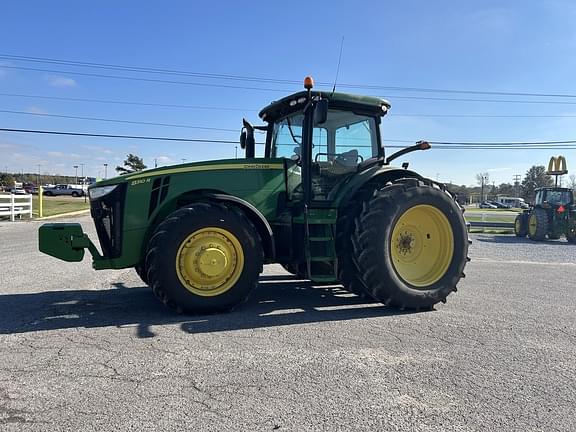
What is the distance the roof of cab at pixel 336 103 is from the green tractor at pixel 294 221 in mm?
18

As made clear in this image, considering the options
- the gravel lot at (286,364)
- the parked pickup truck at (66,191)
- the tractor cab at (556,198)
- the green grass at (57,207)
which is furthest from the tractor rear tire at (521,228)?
the parked pickup truck at (66,191)

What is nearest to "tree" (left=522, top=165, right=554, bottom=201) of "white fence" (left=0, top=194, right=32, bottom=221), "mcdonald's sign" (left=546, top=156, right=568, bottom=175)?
"mcdonald's sign" (left=546, top=156, right=568, bottom=175)

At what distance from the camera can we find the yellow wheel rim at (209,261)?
4.70m

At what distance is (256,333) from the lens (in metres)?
4.21

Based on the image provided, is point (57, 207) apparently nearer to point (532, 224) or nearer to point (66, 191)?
point (532, 224)

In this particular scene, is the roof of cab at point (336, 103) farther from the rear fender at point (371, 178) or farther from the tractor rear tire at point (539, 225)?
the tractor rear tire at point (539, 225)

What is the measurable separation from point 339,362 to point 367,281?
1661mm

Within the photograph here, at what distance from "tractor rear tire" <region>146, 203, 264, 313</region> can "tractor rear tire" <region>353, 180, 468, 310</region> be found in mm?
1260

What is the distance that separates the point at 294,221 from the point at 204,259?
1235mm

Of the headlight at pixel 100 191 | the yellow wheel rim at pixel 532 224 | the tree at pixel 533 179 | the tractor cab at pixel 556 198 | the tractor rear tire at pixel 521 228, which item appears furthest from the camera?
the tree at pixel 533 179

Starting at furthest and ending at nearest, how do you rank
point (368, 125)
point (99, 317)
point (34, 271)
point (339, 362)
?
1. point (34, 271)
2. point (368, 125)
3. point (99, 317)
4. point (339, 362)

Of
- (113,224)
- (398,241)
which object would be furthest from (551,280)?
(113,224)

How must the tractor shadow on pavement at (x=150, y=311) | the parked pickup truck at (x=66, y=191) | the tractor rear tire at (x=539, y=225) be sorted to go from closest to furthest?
the tractor shadow on pavement at (x=150, y=311) < the tractor rear tire at (x=539, y=225) < the parked pickup truck at (x=66, y=191)

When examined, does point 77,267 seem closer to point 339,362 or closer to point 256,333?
point 256,333
